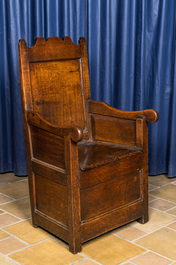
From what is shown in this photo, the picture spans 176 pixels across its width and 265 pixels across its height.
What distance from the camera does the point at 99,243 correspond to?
2.30 metres

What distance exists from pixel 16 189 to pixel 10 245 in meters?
0.88

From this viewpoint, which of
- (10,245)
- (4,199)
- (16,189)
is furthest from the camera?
(16,189)

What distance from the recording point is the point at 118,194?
236 cm

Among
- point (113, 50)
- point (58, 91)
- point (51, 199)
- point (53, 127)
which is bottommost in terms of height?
point (51, 199)

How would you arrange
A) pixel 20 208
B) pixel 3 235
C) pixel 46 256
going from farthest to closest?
1. pixel 20 208
2. pixel 3 235
3. pixel 46 256

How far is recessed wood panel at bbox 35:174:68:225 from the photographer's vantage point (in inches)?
86.7

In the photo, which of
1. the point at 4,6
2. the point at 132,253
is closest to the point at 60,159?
the point at 132,253

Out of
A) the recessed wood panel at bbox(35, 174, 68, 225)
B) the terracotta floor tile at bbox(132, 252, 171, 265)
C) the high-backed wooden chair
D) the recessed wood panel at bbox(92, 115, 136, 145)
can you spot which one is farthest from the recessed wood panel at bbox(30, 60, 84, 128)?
the terracotta floor tile at bbox(132, 252, 171, 265)

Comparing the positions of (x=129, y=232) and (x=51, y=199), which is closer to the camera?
(x=51, y=199)

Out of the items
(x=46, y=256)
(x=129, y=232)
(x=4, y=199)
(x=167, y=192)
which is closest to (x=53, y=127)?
(x=46, y=256)

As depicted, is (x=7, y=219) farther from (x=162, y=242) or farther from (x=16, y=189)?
(x=162, y=242)

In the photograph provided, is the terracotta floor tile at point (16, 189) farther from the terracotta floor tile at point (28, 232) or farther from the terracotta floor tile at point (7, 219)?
the terracotta floor tile at point (28, 232)

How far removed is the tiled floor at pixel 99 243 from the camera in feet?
6.98

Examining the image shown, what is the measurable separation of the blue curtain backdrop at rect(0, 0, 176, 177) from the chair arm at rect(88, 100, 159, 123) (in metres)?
0.63
